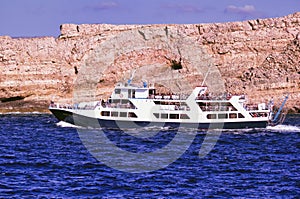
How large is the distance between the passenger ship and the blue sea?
436 inches

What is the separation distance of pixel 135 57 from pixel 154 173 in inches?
3987

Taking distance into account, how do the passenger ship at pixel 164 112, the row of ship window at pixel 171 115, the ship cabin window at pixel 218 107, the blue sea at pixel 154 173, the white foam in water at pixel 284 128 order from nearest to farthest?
1. the blue sea at pixel 154 173
2. the passenger ship at pixel 164 112
3. the row of ship window at pixel 171 115
4. the ship cabin window at pixel 218 107
5. the white foam in water at pixel 284 128

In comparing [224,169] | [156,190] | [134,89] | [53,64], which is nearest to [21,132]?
[134,89]

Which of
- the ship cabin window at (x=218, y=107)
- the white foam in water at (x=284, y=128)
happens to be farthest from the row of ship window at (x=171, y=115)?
the white foam in water at (x=284, y=128)

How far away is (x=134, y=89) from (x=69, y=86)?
6611cm

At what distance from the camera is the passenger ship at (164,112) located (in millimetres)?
73188

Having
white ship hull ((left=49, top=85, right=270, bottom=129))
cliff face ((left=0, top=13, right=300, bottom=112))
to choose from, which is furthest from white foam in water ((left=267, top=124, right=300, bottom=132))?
cliff face ((left=0, top=13, right=300, bottom=112))

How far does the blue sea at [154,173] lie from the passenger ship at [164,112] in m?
11.1

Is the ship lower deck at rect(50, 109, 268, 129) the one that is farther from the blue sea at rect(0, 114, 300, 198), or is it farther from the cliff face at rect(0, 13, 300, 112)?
the cliff face at rect(0, 13, 300, 112)

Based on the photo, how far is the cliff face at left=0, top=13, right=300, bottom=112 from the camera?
434ft

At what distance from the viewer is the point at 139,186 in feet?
120

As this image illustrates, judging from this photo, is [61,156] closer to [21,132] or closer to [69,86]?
[21,132]

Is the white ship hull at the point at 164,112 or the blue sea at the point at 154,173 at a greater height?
the white ship hull at the point at 164,112

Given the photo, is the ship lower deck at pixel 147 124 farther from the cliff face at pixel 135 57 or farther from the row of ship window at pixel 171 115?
the cliff face at pixel 135 57
